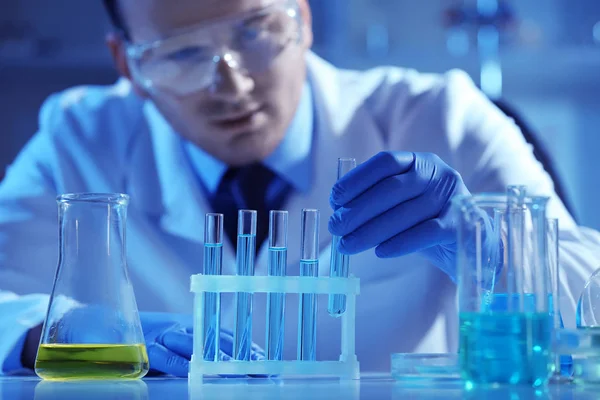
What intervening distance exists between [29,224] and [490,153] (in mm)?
1425

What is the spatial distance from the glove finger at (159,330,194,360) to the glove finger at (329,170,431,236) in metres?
0.35

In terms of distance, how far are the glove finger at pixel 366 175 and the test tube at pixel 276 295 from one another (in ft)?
0.47

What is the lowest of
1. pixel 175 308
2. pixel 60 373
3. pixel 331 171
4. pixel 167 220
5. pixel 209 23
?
pixel 60 373

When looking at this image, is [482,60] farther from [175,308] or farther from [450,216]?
[450,216]

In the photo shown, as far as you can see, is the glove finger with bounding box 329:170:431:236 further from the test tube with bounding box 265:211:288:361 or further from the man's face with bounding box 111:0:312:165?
the man's face with bounding box 111:0:312:165

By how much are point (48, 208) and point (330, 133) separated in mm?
929

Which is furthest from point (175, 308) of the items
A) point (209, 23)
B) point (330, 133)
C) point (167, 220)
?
point (209, 23)

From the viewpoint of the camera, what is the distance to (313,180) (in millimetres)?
2396

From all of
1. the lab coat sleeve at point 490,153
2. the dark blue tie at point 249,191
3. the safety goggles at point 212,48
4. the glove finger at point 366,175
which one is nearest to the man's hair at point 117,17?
the safety goggles at point 212,48

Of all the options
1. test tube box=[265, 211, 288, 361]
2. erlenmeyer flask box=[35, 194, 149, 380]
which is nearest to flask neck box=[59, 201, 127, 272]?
erlenmeyer flask box=[35, 194, 149, 380]

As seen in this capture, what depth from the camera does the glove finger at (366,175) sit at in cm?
126

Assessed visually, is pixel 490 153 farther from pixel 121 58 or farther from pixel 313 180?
pixel 121 58

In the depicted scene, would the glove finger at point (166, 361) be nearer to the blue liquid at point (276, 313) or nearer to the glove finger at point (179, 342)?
the glove finger at point (179, 342)

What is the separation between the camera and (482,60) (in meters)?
3.29
